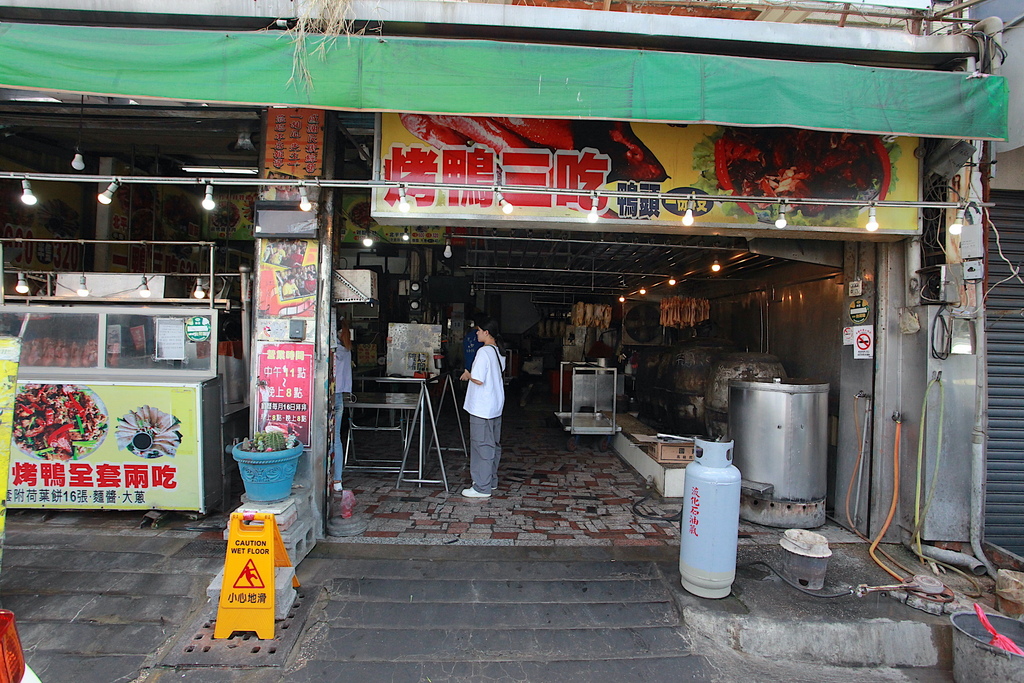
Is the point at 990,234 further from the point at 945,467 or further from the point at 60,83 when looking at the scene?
the point at 60,83

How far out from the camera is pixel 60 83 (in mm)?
3775

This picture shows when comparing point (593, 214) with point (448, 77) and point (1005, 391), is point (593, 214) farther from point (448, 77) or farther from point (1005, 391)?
point (1005, 391)

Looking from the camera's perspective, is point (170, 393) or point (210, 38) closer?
point (210, 38)

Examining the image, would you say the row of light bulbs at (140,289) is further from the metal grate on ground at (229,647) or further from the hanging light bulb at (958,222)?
the hanging light bulb at (958,222)

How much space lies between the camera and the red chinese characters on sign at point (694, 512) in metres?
4.08

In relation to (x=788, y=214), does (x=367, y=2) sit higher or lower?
higher

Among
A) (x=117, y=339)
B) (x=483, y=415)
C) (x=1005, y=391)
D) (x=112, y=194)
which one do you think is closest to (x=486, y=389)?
(x=483, y=415)

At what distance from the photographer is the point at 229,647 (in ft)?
11.4

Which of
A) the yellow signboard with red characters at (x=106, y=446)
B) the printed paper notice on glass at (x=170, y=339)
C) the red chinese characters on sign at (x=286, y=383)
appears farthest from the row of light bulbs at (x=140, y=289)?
the red chinese characters on sign at (x=286, y=383)

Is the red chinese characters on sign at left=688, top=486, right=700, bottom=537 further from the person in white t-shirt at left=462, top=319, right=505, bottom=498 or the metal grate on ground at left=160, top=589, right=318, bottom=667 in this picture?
the metal grate on ground at left=160, top=589, right=318, bottom=667

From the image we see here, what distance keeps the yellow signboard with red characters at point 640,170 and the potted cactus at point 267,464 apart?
2407 millimetres

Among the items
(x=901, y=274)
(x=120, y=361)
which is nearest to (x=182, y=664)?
(x=120, y=361)

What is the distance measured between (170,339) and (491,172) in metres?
4.06

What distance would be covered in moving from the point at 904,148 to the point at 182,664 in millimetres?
7918
